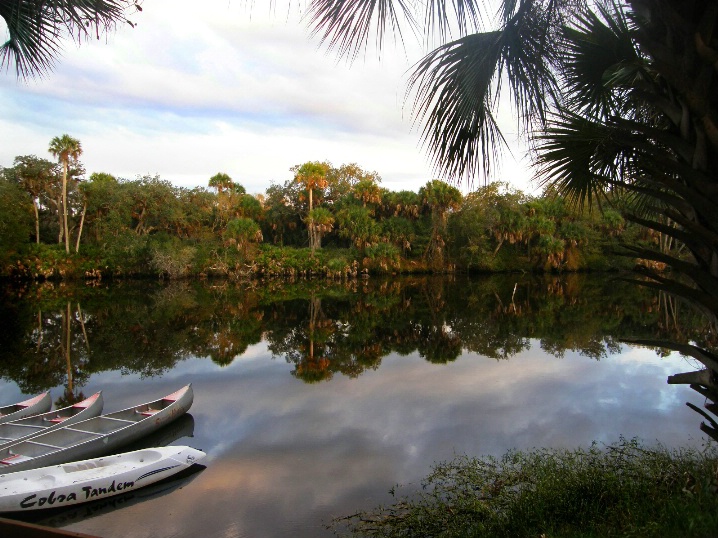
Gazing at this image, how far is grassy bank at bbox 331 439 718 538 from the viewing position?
3.69 meters

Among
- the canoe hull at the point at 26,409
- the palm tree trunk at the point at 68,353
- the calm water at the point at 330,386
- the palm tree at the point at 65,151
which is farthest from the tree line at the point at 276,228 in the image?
the canoe hull at the point at 26,409

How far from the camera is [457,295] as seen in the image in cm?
2872

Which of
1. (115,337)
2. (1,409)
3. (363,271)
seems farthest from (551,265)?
(1,409)

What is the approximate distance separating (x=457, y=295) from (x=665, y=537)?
25.9 metres

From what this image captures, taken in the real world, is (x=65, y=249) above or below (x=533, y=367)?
above

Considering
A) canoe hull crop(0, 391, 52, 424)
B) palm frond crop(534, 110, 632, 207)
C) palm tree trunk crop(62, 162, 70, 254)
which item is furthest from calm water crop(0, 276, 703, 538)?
palm tree trunk crop(62, 162, 70, 254)

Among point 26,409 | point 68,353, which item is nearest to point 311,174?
point 68,353

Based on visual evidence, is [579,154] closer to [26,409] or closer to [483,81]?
[483,81]

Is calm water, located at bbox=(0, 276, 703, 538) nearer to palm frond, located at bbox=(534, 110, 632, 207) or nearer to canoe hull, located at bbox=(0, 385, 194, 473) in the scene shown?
canoe hull, located at bbox=(0, 385, 194, 473)

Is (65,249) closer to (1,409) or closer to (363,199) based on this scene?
(363,199)

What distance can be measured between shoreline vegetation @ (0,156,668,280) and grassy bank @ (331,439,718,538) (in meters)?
34.5

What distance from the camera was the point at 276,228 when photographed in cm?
4684

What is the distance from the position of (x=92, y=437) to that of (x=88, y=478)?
1448 mm

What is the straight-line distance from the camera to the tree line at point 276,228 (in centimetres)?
3656
